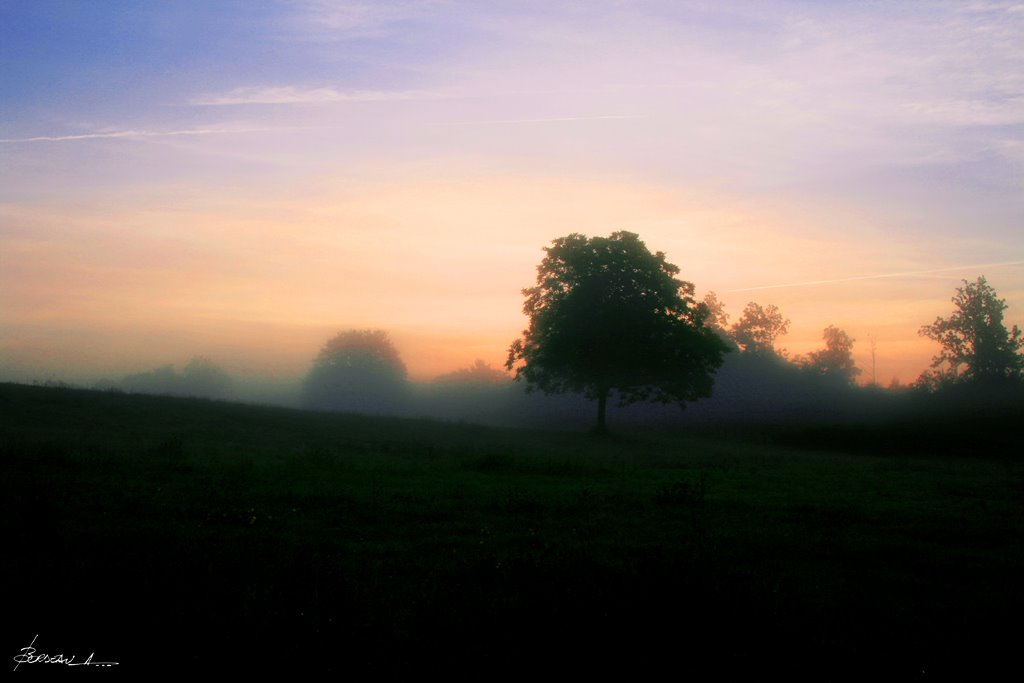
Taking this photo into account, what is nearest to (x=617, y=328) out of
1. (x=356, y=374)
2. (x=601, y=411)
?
(x=601, y=411)

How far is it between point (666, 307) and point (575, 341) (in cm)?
760

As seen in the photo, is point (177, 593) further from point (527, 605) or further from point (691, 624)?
point (691, 624)

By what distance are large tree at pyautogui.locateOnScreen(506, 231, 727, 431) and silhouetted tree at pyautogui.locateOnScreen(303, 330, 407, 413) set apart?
2433 inches

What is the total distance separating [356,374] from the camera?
4860 inches

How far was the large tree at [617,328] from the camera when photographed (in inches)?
1978

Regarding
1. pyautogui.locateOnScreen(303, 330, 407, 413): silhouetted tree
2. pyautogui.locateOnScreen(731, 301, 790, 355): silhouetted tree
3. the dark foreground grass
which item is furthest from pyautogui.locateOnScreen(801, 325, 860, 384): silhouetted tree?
the dark foreground grass

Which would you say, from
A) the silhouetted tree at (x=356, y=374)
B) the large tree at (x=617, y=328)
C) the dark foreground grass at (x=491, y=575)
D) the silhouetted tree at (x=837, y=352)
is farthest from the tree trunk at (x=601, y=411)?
the silhouetted tree at (x=837, y=352)

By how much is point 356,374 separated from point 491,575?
119 meters

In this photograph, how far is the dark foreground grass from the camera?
5457mm

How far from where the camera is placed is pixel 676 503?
46.8 ft

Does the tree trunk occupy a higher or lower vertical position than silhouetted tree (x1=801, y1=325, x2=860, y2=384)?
lower

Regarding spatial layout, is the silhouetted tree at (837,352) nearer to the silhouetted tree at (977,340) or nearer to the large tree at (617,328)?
the silhouetted tree at (977,340)

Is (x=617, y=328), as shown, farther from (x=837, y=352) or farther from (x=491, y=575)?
(x=837, y=352)

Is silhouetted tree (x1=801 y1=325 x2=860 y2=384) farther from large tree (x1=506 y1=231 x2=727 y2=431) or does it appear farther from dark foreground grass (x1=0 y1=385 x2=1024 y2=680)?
dark foreground grass (x1=0 y1=385 x2=1024 y2=680)
